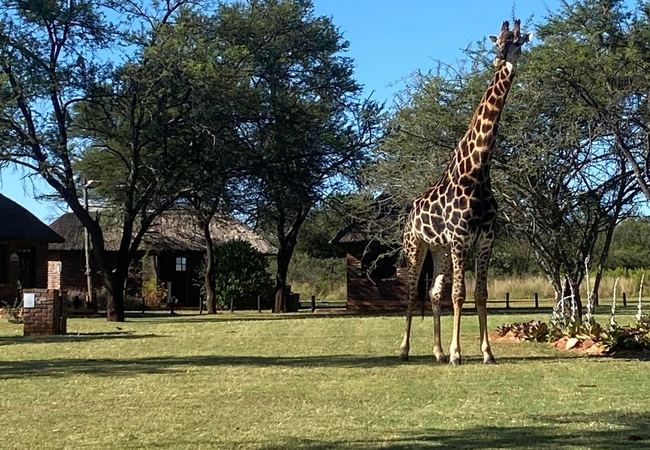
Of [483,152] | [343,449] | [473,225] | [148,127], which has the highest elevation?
[148,127]

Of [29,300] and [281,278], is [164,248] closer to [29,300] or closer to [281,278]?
[281,278]

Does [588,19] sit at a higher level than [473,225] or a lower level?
higher

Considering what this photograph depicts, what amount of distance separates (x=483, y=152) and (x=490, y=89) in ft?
3.29

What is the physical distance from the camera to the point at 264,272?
139ft

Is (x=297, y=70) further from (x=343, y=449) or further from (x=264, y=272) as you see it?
(x=343, y=449)

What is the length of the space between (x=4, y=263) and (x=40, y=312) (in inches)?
668

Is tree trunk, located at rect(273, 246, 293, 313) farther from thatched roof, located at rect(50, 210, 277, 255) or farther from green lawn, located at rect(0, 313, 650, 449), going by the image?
green lawn, located at rect(0, 313, 650, 449)

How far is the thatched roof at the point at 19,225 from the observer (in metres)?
37.1

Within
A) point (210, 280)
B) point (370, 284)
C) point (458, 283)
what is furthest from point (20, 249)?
point (458, 283)

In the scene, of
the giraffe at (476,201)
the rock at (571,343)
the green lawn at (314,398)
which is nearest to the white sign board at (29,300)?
the green lawn at (314,398)

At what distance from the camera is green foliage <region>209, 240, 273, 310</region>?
136ft

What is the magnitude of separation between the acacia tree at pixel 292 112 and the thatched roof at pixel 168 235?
5578 mm

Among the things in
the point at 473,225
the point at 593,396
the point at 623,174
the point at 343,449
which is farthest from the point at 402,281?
the point at 343,449

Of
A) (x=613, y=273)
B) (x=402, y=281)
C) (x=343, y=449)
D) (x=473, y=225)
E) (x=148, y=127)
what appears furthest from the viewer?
(x=613, y=273)
